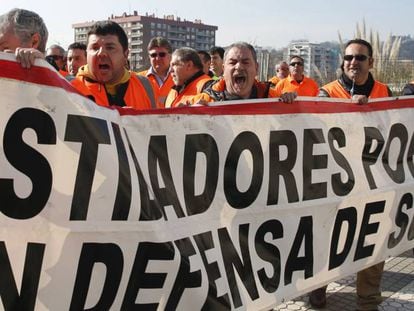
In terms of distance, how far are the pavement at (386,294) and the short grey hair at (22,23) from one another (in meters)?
2.57

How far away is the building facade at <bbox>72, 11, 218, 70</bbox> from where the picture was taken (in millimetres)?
96562

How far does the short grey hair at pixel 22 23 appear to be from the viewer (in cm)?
242

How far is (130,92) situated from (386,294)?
8.50 ft

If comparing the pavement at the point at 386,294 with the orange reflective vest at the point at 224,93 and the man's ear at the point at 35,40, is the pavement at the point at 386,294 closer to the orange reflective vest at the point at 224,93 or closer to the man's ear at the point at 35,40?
the orange reflective vest at the point at 224,93

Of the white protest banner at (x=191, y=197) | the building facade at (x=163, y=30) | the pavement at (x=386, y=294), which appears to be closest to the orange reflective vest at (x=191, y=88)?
the white protest banner at (x=191, y=197)

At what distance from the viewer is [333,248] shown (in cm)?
321

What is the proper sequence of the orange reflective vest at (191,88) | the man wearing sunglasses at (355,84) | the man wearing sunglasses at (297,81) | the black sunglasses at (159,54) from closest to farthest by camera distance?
the man wearing sunglasses at (355,84)
the orange reflective vest at (191,88)
the black sunglasses at (159,54)
the man wearing sunglasses at (297,81)

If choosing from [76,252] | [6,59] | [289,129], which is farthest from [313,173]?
[6,59]

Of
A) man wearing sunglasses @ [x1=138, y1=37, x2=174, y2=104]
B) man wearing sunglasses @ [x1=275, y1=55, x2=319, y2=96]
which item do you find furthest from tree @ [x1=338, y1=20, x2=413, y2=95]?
man wearing sunglasses @ [x1=138, y1=37, x2=174, y2=104]

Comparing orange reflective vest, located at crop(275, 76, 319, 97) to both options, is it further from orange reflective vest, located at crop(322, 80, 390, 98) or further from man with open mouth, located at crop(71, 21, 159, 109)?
man with open mouth, located at crop(71, 21, 159, 109)

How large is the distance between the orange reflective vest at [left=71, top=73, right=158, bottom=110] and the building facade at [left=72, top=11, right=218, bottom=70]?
8698cm

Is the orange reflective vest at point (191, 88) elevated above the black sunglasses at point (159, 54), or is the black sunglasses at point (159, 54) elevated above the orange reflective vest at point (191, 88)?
the black sunglasses at point (159, 54)

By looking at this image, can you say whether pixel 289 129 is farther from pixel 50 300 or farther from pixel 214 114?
pixel 50 300

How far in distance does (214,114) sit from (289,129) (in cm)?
56
